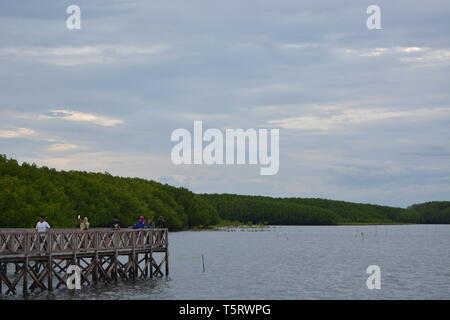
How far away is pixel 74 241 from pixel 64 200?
82.1 metres

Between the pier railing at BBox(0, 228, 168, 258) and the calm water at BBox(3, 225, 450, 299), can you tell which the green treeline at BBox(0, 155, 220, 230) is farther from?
the pier railing at BBox(0, 228, 168, 258)

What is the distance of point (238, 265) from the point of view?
6938cm

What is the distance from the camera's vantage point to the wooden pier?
3828 centimetres

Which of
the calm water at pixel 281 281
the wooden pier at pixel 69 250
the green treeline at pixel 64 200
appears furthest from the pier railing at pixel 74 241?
the green treeline at pixel 64 200

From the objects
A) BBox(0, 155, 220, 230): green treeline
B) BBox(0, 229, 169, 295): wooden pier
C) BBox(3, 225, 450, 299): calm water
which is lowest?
BBox(3, 225, 450, 299): calm water

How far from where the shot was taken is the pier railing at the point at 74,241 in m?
37.8

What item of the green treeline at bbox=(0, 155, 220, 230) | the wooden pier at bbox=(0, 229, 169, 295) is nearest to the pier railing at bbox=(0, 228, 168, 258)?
the wooden pier at bbox=(0, 229, 169, 295)

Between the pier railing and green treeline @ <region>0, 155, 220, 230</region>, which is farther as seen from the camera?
green treeline @ <region>0, 155, 220, 230</region>

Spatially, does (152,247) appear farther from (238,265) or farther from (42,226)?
(238,265)

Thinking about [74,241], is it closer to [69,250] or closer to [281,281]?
[69,250]

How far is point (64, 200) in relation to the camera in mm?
121375
